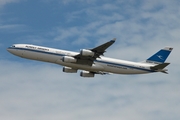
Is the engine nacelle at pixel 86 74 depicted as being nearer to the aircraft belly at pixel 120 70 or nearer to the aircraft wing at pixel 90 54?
the aircraft belly at pixel 120 70

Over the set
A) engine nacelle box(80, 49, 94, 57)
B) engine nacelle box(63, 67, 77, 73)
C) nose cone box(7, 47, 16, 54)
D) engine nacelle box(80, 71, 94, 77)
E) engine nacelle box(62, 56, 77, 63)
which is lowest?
engine nacelle box(80, 71, 94, 77)

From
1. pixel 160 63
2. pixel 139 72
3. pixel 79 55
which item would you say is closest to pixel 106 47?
pixel 79 55

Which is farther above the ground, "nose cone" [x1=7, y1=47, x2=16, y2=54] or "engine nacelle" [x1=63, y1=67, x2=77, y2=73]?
"nose cone" [x1=7, y1=47, x2=16, y2=54]

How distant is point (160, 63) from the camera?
279ft

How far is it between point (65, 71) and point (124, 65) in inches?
500

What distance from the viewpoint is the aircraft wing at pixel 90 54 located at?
73150mm

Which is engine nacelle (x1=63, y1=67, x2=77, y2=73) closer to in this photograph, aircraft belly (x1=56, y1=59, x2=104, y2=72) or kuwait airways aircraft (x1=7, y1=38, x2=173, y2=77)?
kuwait airways aircraft (x1=7, y1=38, x2=173, y2=77)

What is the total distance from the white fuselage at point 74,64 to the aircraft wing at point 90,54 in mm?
1075

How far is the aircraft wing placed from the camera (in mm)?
73150

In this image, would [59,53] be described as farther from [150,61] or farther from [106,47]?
[150,61]

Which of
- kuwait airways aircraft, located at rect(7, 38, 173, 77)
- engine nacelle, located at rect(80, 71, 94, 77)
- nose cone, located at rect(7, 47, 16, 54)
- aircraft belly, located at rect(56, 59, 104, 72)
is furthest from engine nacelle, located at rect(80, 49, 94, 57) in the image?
nose cone, located at rect(7, 47, 16, 54)

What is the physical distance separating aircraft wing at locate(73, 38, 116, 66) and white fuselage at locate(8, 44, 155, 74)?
1075 mm

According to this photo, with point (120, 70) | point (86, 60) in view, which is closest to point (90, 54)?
point (86, 60)

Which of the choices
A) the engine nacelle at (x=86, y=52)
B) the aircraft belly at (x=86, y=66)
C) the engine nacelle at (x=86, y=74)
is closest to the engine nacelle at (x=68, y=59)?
the aircraft belly at (x=86, y=66)
